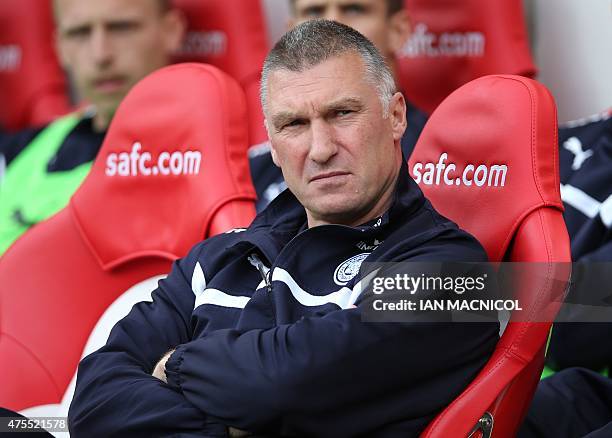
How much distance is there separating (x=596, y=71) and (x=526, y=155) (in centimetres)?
147

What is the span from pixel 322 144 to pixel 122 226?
70 centimetres

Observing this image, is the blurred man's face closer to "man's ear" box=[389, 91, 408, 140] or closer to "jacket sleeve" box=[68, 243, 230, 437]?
"jacket sleeve" box=[68, 243, 230, 437]

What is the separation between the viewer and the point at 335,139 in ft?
6.59

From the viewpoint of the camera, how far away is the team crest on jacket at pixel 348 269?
1.96 meters

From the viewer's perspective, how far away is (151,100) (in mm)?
2586

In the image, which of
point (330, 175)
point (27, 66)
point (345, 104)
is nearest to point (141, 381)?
point (330, 175)

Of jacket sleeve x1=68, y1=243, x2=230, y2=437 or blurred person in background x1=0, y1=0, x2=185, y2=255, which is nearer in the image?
jacket sleeve x1=68, y1=243, x2=230, y2=437

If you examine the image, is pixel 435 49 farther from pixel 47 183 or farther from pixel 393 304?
pixel 393 304

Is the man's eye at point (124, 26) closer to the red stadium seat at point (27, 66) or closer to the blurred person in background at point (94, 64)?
the blurred person in background at point (94, 64)

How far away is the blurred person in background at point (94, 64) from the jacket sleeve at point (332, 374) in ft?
5.40

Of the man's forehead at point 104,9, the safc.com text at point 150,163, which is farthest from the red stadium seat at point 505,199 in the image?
the man's forehead at point 104,9

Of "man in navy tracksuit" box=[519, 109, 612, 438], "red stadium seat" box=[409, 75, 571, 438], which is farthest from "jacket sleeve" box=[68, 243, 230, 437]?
"man in navy tracksuit" box=[519, 109, 612, 438]

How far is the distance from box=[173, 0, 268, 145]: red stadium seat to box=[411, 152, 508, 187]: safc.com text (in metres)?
1.42

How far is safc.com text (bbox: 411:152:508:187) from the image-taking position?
2.08m
